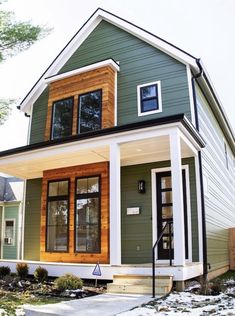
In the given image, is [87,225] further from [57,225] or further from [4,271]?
[4,271]

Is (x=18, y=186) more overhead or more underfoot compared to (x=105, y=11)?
more underfoot

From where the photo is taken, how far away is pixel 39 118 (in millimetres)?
12047

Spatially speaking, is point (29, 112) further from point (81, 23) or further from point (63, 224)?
point (63, 224)

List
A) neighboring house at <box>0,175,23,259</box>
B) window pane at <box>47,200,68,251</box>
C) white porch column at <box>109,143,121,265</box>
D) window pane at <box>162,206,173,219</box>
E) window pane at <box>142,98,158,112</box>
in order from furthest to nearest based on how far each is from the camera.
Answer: neighboring house at <box>0,175,23,259</box> → window pane at <box>47,200,68,251</box> → window pane at <box>142,98,158,112</box> → window pane at <box>162,206,173,219</box> → white porch column at <box>109,143,121,265</box>

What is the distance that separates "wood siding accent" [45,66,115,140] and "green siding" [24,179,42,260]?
2.07 meters

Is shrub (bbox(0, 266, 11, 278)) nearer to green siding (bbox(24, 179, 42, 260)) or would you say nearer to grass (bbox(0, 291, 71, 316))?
green siding (bbox(24, 179, 42, 260))

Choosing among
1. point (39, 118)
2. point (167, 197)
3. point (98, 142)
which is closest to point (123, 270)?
point (167, 197)

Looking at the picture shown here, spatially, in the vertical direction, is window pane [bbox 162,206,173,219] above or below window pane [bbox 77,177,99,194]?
below

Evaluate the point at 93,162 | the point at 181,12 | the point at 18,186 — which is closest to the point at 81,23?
the point at 181,12

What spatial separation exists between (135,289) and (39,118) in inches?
288

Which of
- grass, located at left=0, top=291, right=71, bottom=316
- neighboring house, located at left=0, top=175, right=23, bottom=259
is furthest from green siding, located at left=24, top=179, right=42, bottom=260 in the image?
neighboring house, located at left=0, top=175, right=23, bottom=259

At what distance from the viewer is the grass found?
18.4ft

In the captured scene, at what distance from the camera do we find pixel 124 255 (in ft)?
31.6

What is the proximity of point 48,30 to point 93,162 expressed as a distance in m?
4.14
